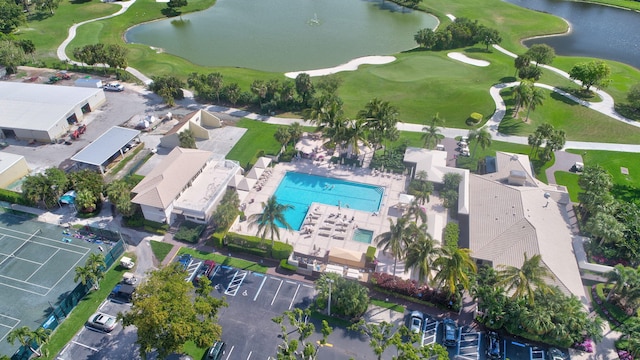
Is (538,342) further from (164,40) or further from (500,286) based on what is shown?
(164,40)

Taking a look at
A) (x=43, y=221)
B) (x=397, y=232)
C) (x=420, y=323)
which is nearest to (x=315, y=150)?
(x=397, y=232)

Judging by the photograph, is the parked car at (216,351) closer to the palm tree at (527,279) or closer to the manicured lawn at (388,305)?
the manicured lawn at (388,305)

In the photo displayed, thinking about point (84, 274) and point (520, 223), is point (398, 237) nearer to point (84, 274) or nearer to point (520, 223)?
point (520, 223)

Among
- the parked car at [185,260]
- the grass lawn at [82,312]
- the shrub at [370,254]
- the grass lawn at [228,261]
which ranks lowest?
the grass lawn at [82,312]

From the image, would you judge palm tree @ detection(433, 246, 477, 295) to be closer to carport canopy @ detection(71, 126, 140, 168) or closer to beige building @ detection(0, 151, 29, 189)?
carport canopy @ detection(71, 126, 140, 168)

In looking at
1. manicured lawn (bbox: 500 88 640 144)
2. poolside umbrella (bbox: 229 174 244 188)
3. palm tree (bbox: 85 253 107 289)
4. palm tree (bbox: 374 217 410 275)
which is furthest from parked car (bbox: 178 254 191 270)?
manicured lawn (bbox: 500 88 640 144)

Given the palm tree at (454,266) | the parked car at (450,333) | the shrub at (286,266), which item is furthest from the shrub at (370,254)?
the parked car at (450,333)
